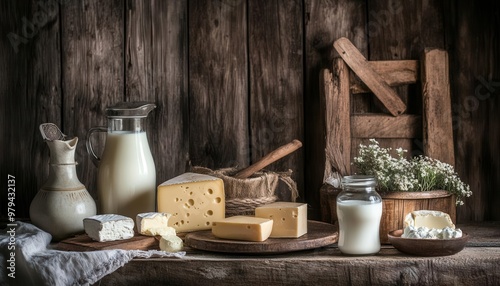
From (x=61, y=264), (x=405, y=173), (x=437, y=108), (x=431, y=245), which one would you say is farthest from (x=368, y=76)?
(x=61, y=264)

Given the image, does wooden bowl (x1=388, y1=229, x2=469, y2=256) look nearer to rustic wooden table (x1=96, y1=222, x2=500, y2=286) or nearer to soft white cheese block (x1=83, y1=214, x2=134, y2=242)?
rustic wooden table (x1=96, y1=222, x2=500, y2=286)

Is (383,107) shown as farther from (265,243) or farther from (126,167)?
(126,167)

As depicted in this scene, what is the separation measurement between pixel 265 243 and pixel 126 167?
0.45 meters

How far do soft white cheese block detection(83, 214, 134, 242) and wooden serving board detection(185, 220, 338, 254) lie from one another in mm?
149

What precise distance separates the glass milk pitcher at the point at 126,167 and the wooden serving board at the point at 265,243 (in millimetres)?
199

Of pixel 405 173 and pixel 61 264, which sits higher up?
pixel 405 173

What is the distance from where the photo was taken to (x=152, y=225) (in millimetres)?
1685

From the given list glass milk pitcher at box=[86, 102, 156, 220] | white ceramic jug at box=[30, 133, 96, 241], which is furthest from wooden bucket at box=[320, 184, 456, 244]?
white ceramic jug at box=[30, 133, 96, 241]

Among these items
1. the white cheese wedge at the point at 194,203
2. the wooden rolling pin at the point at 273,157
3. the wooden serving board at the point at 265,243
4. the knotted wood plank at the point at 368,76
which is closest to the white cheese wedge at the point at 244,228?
the wooden serving board at the point at 265,243

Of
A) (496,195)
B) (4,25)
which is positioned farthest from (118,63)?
(496,195)

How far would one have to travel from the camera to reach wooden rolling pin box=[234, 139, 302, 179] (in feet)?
6.10

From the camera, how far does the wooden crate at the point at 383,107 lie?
1.92m

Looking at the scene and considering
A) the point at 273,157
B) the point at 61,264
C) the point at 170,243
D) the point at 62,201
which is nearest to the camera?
the point at 61,264

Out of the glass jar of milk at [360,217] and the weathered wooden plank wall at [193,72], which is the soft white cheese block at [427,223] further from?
the weathered wooden plank wall at [193,72]
